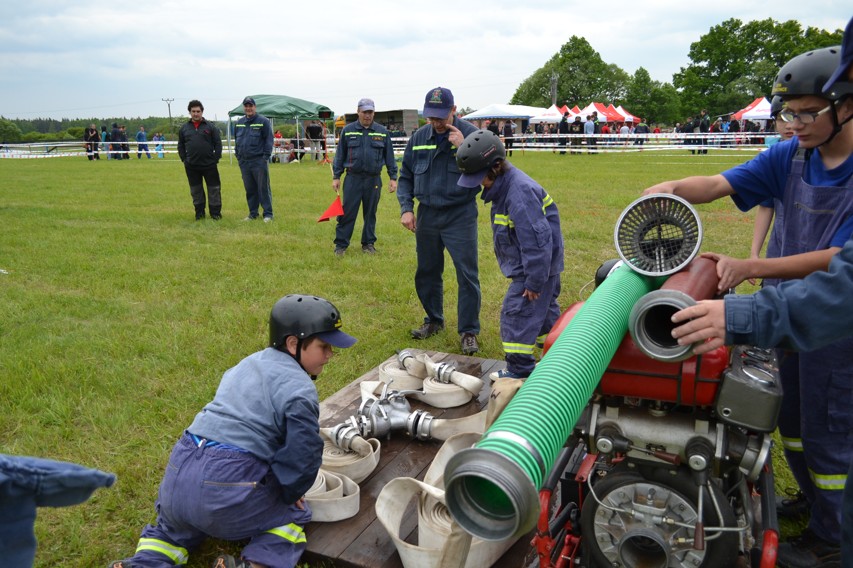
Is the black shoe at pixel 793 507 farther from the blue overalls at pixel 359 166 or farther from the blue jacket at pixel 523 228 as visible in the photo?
the blue overalls at pixel 359 166

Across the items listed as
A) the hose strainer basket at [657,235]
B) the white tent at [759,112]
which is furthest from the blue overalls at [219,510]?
the white tent at [759,112]

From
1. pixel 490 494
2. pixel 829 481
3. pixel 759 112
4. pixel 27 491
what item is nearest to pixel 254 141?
pixel 829 481

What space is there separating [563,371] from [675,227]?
3.57 feet

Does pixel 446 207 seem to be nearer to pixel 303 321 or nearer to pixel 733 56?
pixel 303 321

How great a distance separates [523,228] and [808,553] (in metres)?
2.45

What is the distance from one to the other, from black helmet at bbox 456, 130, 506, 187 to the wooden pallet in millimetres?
1574

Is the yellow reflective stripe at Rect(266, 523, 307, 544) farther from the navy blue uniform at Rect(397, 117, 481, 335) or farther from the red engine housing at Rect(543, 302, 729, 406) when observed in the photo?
the navy blue uniform at Rect(397, 117, 481, 335)

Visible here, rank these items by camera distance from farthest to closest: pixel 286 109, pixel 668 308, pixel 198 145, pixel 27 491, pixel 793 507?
pixel 286 109 < pixel 198 145 < pixel 793 507 < pixel 668 308 < pixel 27 491

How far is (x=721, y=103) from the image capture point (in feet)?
235

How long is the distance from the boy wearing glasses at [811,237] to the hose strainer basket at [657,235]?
→ 188mm

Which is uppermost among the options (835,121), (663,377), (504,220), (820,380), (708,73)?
(708,73)

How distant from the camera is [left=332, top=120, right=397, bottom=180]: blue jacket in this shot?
9.24 metres

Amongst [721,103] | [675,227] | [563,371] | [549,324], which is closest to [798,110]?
[675,227]

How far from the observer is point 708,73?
7800 cm
